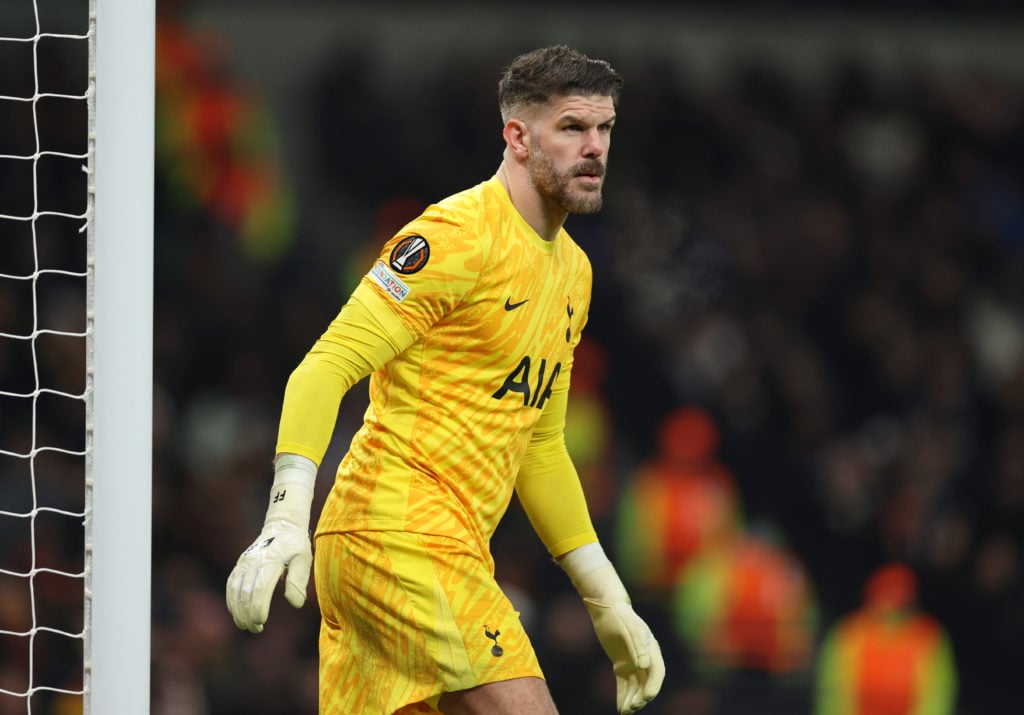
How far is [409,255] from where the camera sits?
3521 millimetres

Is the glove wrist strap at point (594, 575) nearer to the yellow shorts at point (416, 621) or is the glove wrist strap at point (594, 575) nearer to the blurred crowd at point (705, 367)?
the yellow shorts at point (416, 621)

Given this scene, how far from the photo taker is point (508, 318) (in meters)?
3.69

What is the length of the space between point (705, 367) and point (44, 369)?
417 cm

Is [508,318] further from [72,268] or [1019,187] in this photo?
[1019,187]

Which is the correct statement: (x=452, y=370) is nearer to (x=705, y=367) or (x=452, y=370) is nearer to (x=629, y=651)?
(x=629, y=651)

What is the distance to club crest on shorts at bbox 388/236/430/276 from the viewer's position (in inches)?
138

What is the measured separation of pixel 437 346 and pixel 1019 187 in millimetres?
9319

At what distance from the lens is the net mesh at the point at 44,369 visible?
→ 7.08 meters

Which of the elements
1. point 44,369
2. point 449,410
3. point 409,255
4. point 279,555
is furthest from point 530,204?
point 44,369

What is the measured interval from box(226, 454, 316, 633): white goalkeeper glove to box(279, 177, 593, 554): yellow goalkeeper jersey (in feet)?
1.07

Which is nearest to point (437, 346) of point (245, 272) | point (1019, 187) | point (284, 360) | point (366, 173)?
point (284, 360)

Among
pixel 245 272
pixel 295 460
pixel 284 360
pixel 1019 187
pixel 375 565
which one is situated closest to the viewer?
pixel 295 460

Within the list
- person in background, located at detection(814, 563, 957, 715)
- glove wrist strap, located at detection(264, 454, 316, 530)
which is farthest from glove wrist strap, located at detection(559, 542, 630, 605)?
person in background, located at detection(814, 563, 957, 715)

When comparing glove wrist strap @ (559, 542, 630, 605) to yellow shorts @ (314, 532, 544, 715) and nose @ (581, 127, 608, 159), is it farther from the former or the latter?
nose @ (581, 127, 608, 159)
